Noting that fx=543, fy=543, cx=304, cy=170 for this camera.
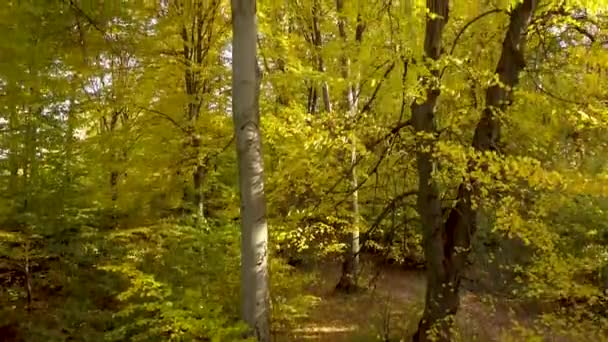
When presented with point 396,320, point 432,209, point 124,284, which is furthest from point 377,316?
point 124,284

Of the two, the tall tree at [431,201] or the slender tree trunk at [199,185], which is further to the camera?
the slender tree trunk at [199,185]

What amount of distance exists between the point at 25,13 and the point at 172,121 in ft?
8.19

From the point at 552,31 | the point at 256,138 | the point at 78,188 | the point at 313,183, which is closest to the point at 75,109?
the point at 78,188

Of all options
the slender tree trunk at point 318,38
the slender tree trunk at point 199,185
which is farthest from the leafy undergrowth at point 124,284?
the slender tree trunk at point 318,38

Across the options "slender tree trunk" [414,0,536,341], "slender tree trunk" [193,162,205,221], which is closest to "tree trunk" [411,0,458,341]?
"slender tree trunk" [414,0,536,341]

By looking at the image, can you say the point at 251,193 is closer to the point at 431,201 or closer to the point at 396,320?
the point at 431,201

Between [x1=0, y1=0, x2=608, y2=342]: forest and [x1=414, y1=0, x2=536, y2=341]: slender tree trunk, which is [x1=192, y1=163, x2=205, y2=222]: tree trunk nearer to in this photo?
[x1=0, y1=0, x2=608, y2=342]: forest

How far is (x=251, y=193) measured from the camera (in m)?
4.70

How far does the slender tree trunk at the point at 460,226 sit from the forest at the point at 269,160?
0.07ft

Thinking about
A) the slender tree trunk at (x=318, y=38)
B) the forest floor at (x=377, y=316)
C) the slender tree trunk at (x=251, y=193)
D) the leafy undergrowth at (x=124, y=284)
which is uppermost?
the slender tree trunk at (x=318, y=38)

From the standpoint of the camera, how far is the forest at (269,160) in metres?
5.24

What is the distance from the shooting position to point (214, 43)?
9.23 m

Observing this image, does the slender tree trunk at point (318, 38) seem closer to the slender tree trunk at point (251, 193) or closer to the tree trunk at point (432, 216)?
the tree trunk at point (432, 216)

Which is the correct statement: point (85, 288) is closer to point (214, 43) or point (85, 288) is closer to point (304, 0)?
A: point (214, 43)
